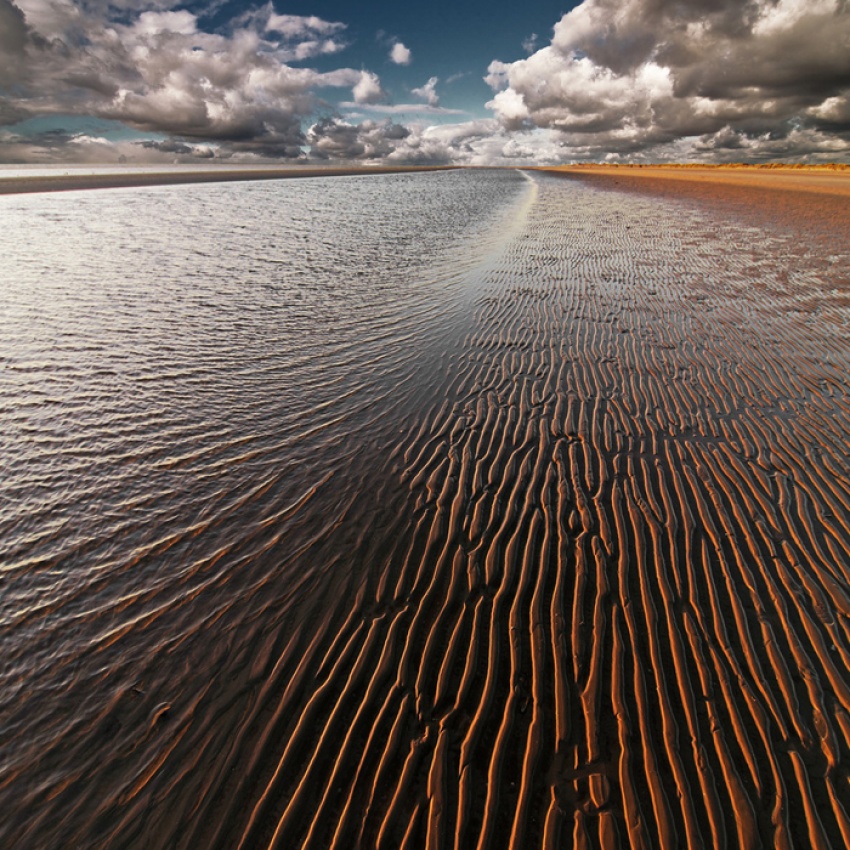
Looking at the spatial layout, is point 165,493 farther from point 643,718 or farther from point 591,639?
point 643,718

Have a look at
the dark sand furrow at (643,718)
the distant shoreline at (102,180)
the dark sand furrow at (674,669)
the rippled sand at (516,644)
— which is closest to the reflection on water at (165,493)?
the rippled sand at (516,644)

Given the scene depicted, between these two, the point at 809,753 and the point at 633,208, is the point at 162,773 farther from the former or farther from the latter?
the point at 633,208

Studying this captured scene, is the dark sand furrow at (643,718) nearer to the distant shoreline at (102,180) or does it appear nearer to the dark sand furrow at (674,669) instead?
the dark sand furrow at (674,669)

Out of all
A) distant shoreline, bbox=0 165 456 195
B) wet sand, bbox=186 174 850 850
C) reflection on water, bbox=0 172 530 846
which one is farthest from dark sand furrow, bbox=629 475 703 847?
distant shoreline, bbox=0 165 456 195

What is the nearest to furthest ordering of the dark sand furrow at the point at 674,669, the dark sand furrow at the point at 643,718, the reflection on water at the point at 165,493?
the dark sand furrow at the point at 643,718 → the dark sand furrow at the point at 674,669 → the reflection on water at the point at 165,493

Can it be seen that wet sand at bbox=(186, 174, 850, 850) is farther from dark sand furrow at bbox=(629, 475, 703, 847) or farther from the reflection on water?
the reflection on water

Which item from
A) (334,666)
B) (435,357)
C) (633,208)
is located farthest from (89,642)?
(633,208)

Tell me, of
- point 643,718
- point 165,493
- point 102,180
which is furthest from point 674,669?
point 102,180
